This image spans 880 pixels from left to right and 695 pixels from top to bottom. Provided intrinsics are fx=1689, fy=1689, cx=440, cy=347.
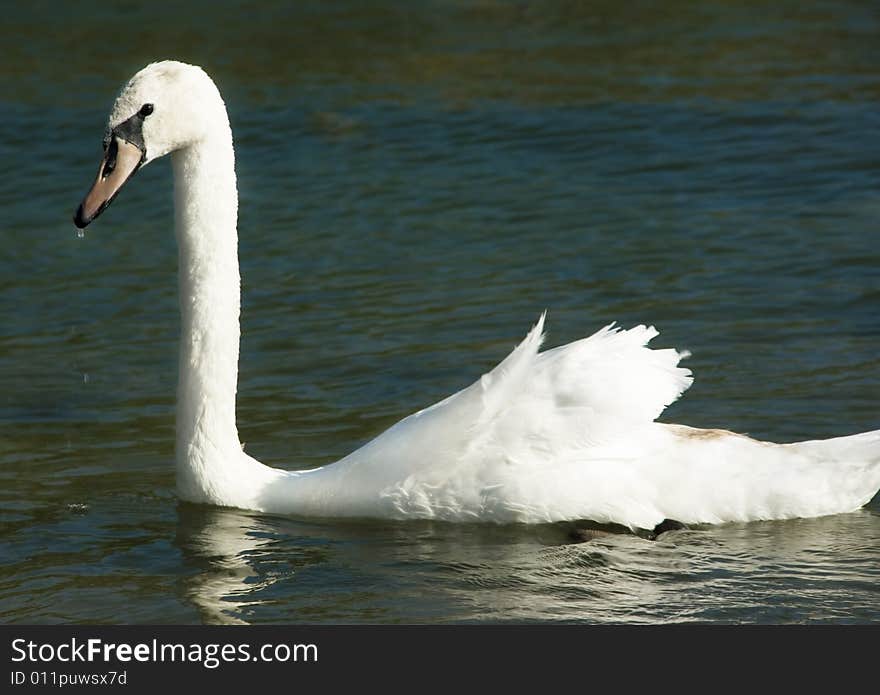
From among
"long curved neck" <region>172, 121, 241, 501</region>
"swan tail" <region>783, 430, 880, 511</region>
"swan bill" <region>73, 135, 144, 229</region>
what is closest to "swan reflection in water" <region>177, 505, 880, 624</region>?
"swan tail" <region>783, 430, 880, 511</region>

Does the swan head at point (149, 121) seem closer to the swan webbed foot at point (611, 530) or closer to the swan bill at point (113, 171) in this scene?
the swan bill at point (113, 171)

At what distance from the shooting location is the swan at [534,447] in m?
7.05

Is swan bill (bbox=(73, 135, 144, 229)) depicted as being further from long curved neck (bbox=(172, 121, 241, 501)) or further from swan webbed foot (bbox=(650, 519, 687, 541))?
swan webbed foot (bbox=(650, 519, 687, 541))

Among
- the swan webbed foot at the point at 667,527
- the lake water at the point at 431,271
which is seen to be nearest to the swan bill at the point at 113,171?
the lake water at the point at 431,271

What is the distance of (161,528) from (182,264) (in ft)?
3.92

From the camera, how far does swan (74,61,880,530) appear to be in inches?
278

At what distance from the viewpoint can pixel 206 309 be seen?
302 inches

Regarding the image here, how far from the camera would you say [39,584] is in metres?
6.94

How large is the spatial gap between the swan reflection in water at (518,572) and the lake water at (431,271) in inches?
0.7

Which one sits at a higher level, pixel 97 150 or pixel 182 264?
pixel 97 150

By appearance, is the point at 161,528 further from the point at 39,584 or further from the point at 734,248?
the point at 734,248

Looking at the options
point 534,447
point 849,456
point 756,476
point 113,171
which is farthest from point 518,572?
point 113,171
